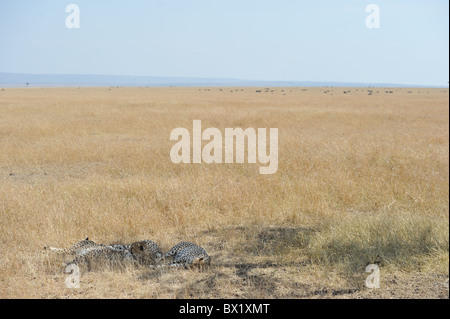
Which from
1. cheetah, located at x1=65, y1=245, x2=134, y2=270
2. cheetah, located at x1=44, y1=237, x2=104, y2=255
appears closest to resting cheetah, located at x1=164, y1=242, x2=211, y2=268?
cheetah, located at x1=65, y1=245, x2=134, y2=270

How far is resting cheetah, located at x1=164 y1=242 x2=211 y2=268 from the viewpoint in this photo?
5.32 meters

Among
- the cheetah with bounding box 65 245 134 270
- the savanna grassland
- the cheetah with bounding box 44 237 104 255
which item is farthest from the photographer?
the cheetah with bounding box 44 237 104 255

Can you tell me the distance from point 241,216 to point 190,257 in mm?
2203

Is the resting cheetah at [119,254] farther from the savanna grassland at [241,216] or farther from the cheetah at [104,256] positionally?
the savanna grassland at [241,216]

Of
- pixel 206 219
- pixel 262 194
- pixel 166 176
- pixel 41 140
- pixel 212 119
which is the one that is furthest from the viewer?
pixel 212 119

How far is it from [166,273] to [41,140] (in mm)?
11534

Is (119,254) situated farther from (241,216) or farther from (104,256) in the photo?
(241,216)

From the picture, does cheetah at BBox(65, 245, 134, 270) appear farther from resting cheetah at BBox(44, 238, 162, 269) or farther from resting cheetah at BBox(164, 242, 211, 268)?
resting cheetah at BBox(164, 242, 211, 268)

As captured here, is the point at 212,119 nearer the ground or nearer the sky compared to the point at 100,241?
nearer the sky

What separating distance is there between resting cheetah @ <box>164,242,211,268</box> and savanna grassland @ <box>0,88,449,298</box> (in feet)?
0.41

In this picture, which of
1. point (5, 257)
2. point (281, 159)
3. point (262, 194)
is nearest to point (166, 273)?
point (5, 257)

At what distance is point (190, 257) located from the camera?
5.34 m

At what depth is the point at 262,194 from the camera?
8398mm

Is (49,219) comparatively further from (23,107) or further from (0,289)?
(23,107)
